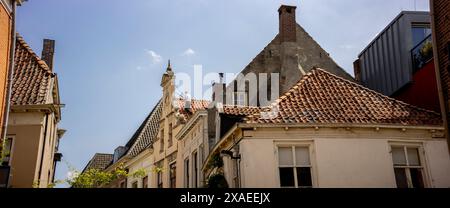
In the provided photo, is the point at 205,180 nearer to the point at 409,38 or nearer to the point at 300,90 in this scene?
the point at 300,90

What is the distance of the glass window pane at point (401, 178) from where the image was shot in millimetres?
16812

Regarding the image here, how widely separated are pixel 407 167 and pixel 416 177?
48 cm

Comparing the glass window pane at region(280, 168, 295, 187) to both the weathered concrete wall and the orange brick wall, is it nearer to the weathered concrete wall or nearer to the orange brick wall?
the orange brick wall

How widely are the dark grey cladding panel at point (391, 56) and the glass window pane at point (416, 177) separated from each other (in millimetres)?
5105

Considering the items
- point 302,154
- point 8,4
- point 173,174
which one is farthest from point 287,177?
point 173,174

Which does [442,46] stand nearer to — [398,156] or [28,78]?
[398,156]

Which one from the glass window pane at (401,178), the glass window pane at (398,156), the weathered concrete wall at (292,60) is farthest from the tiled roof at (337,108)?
the weathered concrete wall at (292,60)

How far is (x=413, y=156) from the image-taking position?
56.5 ft

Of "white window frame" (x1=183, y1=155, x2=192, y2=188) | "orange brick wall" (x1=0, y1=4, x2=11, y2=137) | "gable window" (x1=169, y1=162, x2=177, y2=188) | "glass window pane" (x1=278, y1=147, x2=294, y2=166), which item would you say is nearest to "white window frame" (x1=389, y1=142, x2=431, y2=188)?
"glass window pane" (x1=278, y1=147, x2=294, y2=166)

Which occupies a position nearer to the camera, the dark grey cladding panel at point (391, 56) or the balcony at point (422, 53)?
the balcony at point (422, 53)

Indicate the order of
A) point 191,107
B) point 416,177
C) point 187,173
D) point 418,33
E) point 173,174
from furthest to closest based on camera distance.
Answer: point 191,107, point 173,174, point 187,173, point 418,33, point 416,177

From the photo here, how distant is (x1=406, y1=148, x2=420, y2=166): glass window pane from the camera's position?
17078mm

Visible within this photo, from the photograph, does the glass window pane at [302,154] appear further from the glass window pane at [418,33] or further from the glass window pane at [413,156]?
the glass window pane at [418,33]
